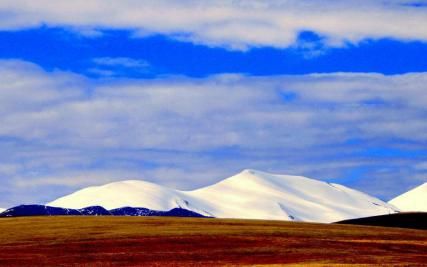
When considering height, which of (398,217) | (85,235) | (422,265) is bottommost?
(422,265)

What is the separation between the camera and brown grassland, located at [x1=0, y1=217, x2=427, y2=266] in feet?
285

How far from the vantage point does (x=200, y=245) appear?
10050cm

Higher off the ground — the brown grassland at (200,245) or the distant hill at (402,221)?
the distant hill at (402,221)

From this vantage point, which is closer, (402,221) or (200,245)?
(200,245)

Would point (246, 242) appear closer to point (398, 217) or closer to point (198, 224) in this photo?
point (198, 224)

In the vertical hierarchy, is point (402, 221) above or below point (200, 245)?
above

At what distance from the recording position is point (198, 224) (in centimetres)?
13262

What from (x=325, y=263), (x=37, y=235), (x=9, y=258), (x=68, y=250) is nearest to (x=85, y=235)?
(x=37, y=235)

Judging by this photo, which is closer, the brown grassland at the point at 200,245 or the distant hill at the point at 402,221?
the brown grassland at the point at 200,245

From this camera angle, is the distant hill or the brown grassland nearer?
the brown grassland

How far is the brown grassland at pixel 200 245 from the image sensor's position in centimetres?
8675

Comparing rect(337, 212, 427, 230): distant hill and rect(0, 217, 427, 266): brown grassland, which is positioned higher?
rect(337, 212, 427, 230): distant hill

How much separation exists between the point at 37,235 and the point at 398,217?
88.2m

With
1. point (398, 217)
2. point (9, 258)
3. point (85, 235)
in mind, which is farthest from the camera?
point (398, 217)
